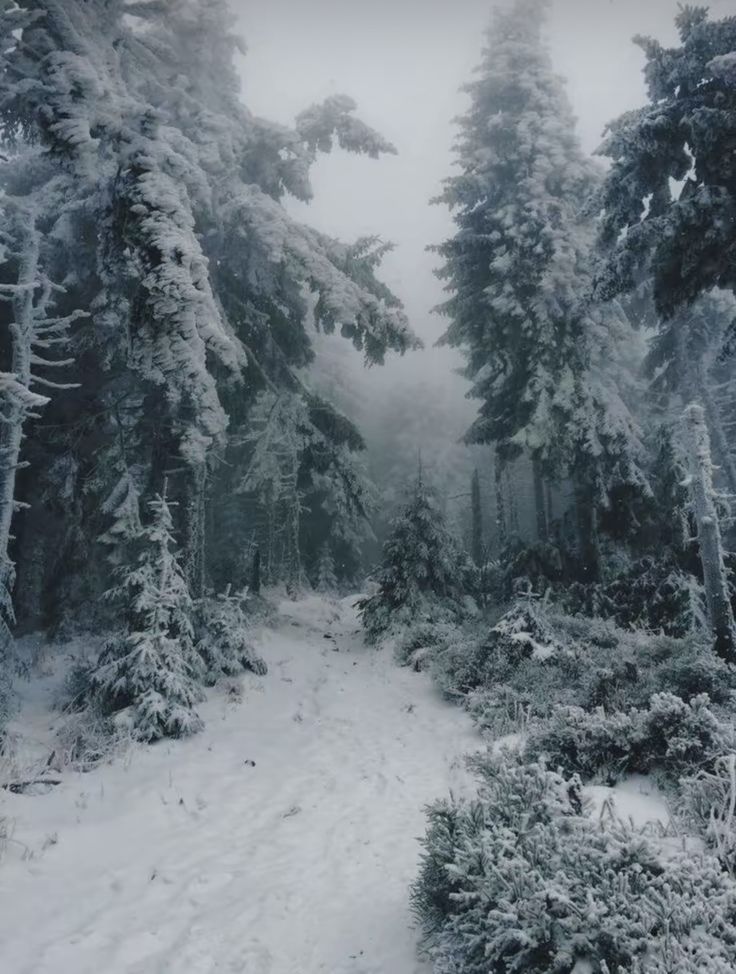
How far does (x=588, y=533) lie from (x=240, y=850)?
1229 cm

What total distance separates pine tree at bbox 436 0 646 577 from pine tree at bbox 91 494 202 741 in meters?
9.42

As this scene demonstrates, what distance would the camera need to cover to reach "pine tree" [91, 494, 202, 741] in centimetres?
793

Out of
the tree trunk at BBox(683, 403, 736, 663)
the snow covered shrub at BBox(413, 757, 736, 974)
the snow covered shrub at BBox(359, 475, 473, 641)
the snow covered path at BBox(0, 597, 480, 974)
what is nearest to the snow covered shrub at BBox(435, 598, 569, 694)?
the snow covered path at BBox(0, 597, 480, 974)

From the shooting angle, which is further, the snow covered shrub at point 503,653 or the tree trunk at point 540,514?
the tree trunk at point 540,514

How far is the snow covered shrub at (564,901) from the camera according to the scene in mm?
2920

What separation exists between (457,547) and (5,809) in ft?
38.2

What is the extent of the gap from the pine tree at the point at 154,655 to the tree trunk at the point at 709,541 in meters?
9.02

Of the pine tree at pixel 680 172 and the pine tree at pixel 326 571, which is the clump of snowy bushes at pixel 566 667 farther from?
the pine tree at pixel 326 571

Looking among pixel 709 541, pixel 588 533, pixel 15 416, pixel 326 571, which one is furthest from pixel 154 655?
pixel 326 571

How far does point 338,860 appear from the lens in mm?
5246

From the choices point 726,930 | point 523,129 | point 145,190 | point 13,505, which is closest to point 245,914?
point 726,930

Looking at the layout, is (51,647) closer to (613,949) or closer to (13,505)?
(13,505)

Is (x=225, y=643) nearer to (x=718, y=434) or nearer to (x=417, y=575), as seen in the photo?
(x=417, y=575)

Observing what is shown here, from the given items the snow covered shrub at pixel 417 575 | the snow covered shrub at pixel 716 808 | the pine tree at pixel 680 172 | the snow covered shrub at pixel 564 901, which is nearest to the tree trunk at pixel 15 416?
the snow covered shrub at pixel 564 901
